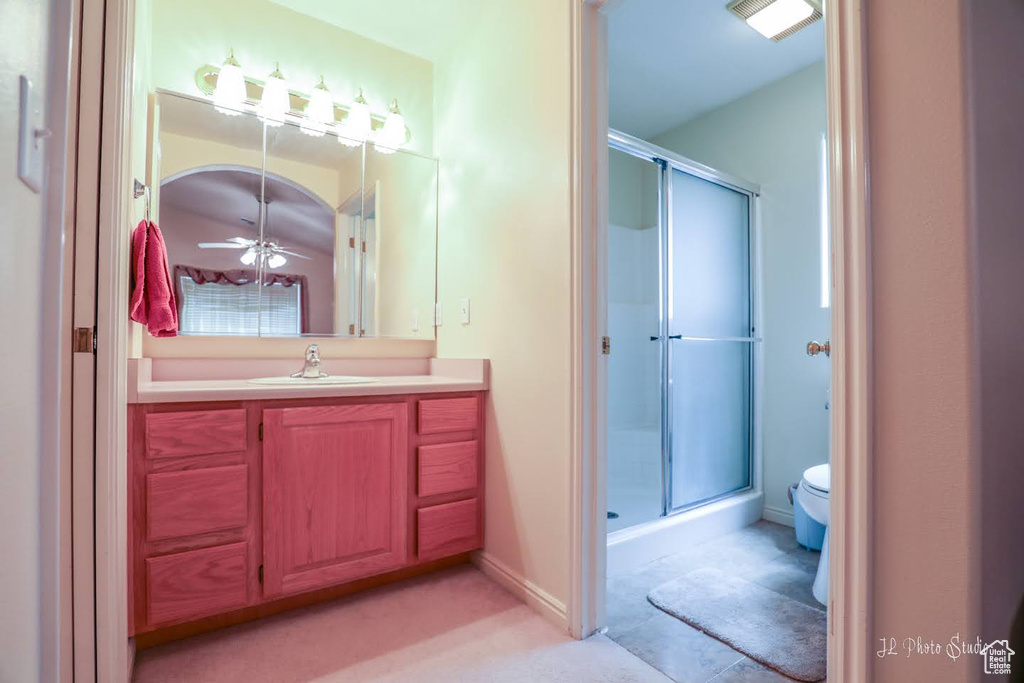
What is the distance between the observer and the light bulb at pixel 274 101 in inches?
82.9

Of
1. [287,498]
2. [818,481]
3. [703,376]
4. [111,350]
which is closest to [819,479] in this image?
[818,481]

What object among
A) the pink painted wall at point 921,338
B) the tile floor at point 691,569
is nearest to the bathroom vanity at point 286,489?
the tile floor at point 691,569

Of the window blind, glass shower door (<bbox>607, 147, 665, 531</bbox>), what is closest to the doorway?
glass shower door (<bbox>607, 147, 665, 531</bbox>)

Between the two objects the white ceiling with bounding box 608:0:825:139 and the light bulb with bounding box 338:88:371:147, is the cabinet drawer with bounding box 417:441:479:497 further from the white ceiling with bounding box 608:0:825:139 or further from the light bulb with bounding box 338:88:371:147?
the white ceiling with bounding box 608:0:825:139

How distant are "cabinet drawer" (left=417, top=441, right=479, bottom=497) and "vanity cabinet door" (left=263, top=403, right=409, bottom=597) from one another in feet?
0.23

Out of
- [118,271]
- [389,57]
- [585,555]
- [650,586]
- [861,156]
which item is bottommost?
[650,586]

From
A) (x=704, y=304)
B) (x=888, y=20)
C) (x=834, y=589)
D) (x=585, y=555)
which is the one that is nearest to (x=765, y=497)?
(x=704, y=304)

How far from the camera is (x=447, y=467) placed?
200cm

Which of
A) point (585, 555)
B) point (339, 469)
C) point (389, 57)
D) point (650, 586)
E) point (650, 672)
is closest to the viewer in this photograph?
point (650, 672)

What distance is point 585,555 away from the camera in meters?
1.62

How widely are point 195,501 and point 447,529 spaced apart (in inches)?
35.5

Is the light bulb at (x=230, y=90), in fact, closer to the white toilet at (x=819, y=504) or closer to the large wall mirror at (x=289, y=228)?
the large wall mirror at (x=289, y=228)

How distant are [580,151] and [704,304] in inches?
56.2

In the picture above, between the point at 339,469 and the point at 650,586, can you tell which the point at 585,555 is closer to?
the point at 650,586
